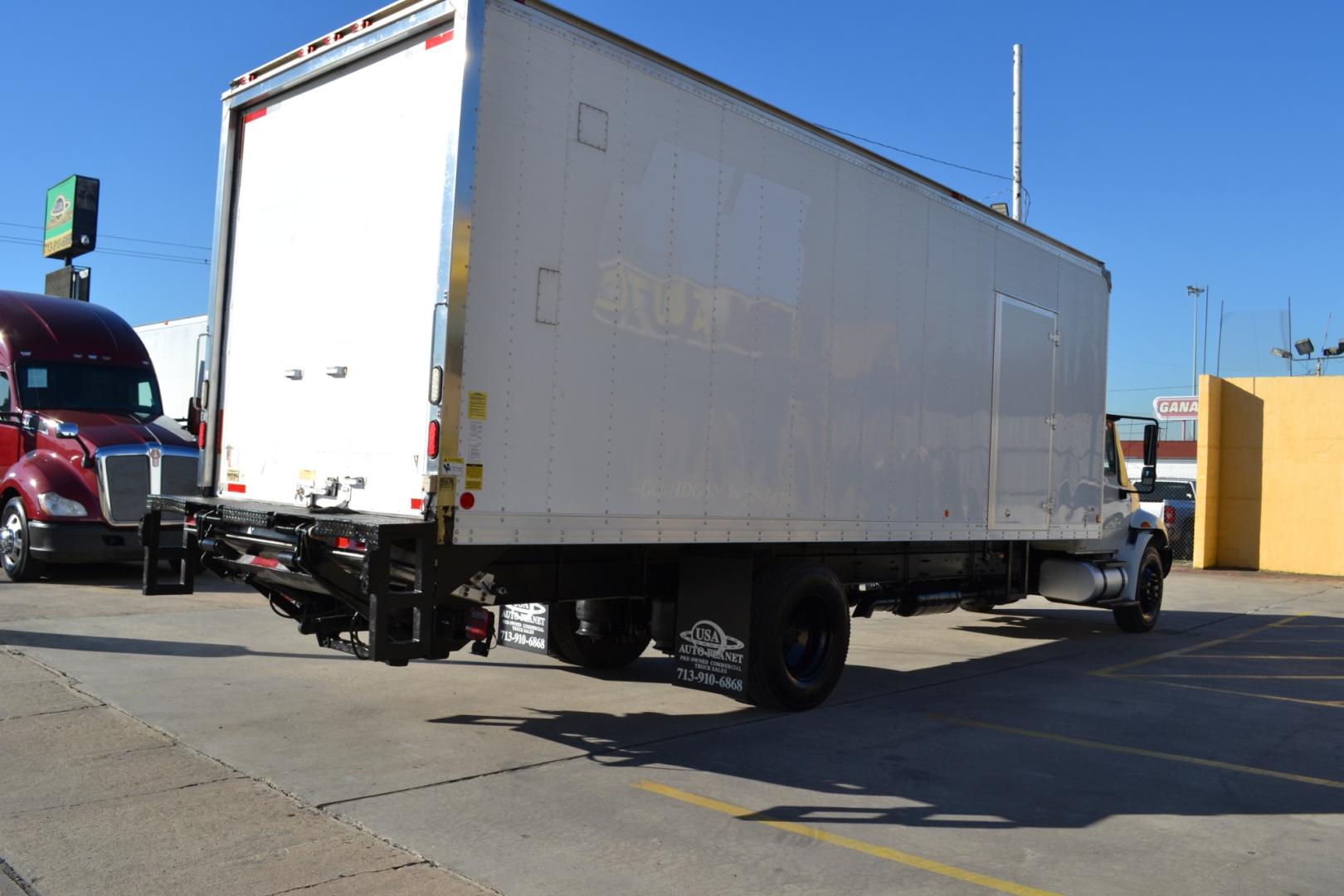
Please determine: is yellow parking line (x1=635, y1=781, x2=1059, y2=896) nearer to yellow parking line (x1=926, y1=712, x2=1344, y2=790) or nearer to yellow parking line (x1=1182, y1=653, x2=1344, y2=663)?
yellow parking line (x1=926, y1=712, x2=1344, y2=790)

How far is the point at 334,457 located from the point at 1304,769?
19.9ft

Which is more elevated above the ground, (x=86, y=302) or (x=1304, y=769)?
(x=86, y=302)

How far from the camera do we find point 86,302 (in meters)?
14.8

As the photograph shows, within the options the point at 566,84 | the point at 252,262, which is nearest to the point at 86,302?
the point at 252,262

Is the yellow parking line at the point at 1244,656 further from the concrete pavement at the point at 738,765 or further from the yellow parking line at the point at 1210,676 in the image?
the yellow parking line at the point at 1210,676

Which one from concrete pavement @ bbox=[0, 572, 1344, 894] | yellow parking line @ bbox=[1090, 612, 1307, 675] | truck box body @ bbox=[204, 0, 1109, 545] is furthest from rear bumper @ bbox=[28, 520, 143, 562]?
yellow parking line @ bbox=[1090, 612, 1307, 675]

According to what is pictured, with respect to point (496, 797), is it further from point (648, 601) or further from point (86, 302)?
point (86, 302)

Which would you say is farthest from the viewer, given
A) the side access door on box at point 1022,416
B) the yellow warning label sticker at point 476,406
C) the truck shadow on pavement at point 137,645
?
the side access door on box at point 1022,416

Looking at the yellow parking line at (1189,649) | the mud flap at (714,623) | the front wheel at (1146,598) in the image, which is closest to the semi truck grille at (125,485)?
the mud flap at (714,623)

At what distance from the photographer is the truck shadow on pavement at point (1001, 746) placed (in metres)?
5.62

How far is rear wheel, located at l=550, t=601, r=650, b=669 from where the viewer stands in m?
7.96

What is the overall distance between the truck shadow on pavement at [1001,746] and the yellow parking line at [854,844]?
71 mm

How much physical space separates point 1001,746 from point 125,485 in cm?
1021

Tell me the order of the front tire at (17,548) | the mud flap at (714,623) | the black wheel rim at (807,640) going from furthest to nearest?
the front tire at (17,548)
the black wheel rim at (807,640)
the mud flap at (714,623)
